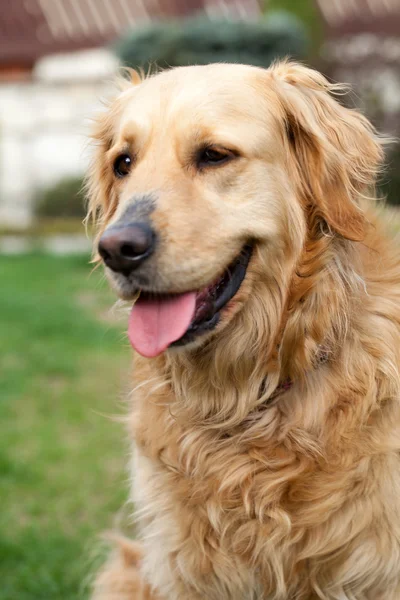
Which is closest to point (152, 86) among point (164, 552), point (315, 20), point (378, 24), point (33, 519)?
point (164, 552)

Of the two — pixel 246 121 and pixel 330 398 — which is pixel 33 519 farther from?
pixel 246 121

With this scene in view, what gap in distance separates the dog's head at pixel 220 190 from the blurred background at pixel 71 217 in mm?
629

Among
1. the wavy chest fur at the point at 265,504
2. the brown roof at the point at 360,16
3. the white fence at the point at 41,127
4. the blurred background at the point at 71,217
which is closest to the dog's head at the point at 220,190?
the wavy chest fur at the point at 265,504

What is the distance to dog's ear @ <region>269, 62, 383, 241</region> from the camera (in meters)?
2.56

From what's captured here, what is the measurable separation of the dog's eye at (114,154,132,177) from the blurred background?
524 mm

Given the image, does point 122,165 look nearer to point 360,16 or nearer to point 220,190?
point 220,190

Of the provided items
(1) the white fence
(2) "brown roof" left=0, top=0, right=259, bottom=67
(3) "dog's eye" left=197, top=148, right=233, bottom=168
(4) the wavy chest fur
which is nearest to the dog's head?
(3) "dog's eye" left=197, top=148, right=233, bottom=168

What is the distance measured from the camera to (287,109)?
2.69m

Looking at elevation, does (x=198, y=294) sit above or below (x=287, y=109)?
below

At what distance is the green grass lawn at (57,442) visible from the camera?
12.0ft

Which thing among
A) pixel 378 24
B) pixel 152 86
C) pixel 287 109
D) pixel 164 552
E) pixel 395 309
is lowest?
pixel 378 24

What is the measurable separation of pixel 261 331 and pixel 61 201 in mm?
13517

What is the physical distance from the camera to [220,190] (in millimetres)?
2512

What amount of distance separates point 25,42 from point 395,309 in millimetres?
17411
